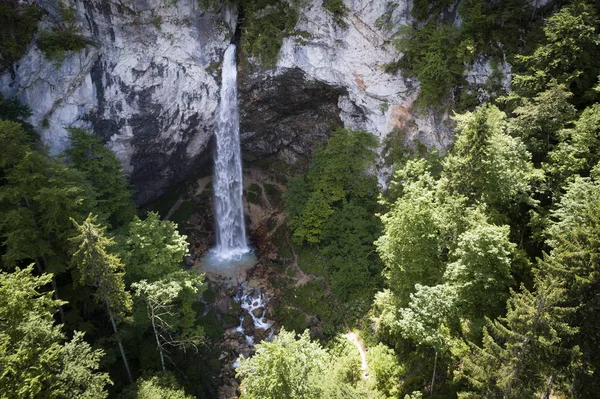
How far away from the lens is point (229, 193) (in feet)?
105

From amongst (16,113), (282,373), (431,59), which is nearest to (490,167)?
(431,59)

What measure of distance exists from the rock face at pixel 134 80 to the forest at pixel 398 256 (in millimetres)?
1086

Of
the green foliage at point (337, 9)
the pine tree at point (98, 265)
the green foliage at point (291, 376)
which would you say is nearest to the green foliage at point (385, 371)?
the green foliage at point (291, 376)

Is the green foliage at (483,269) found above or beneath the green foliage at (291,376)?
above

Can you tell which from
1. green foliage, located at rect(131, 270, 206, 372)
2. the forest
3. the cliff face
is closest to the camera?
the forest

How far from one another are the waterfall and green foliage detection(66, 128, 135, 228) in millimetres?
8950

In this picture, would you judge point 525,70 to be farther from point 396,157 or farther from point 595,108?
point 396,157

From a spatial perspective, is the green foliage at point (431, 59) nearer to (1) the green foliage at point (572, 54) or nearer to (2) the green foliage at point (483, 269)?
(1) the green foliage at point (572, 54)

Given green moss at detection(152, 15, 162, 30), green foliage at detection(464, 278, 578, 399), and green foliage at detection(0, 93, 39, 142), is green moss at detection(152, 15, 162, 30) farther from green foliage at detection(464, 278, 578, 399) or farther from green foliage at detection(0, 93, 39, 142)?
green foliage at detection(464, 278, 578, 399)

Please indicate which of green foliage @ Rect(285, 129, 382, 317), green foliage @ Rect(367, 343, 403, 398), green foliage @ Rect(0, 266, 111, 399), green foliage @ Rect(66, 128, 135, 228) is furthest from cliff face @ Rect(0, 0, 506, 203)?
green foliage @ Rect(0, 266, 111, 399)

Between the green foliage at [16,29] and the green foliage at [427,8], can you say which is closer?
the green foliage at [16,29]

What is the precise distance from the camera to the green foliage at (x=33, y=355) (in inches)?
428

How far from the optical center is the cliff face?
23641 millimetres

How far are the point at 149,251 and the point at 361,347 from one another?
41.2ft
